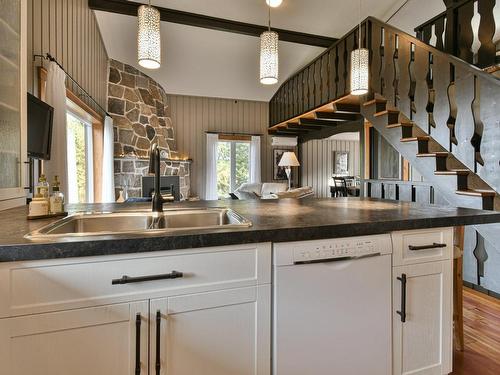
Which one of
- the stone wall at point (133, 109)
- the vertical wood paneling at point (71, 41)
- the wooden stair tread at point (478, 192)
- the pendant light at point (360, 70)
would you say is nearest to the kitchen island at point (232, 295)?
the wooden stair tread at point (478, 192)

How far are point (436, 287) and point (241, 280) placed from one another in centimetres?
104

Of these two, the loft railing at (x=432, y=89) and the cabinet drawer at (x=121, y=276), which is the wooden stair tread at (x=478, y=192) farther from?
the cabinet drawer at (x=121, y=276)

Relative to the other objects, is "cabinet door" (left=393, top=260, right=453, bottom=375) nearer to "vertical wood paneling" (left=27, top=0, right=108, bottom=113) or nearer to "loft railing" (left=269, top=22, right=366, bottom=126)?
"vertical wood paneling" (left=27, top=0, right=108, bottom=113)

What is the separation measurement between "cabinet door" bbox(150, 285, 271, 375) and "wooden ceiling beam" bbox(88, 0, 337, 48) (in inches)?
177

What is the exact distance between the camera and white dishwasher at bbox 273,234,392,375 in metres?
1.12

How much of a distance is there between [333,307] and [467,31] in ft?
11.1

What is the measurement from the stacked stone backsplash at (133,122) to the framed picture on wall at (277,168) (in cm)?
284

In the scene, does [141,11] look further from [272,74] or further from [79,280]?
[79,280]

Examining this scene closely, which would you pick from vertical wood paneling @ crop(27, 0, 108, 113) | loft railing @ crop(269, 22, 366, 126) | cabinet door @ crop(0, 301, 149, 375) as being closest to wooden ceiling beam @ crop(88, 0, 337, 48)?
vertical wood paneling @ crop(27, 0, 108, 113)

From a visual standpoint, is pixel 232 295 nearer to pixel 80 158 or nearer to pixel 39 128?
pixel 39 128

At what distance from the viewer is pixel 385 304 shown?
1.29 metres

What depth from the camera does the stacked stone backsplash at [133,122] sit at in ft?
16.7

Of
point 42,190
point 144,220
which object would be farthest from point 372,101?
point 42,190

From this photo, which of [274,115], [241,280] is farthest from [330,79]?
[241,280]
